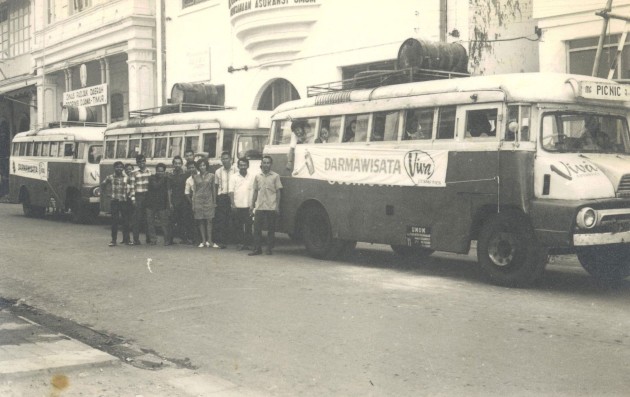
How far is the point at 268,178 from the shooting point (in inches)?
505

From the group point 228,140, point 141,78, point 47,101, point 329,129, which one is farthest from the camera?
point 47,101

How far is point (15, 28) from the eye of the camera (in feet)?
124

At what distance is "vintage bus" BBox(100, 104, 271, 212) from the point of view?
1539 cm

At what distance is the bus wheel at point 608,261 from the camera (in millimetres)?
9938

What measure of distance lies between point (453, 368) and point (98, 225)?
15581mm

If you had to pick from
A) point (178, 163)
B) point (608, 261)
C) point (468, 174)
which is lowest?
point (608, 261)

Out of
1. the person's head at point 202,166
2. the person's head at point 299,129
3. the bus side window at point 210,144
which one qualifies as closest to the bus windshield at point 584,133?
the person's head at point 299,129

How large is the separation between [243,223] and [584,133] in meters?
6.70

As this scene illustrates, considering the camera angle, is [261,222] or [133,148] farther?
[133,148]

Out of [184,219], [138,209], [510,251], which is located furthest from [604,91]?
[138,209]

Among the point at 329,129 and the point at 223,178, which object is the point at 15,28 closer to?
the point at 223,178

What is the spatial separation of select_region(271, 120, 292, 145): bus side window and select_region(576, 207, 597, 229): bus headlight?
18.4 feet

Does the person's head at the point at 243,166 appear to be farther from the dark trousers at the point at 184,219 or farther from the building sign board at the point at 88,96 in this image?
the building sign board at the point at 88,96

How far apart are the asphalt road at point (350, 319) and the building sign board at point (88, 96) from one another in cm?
1664
